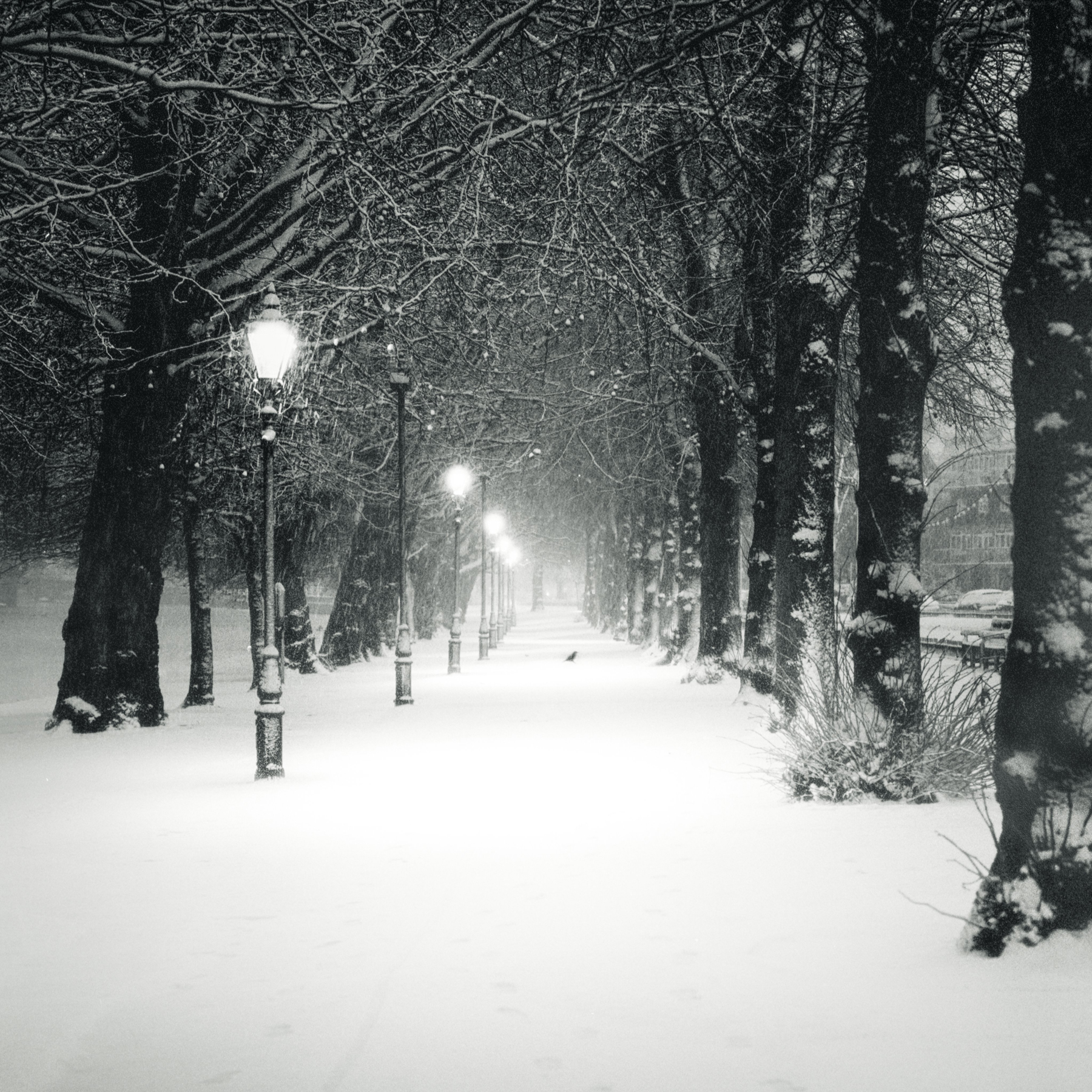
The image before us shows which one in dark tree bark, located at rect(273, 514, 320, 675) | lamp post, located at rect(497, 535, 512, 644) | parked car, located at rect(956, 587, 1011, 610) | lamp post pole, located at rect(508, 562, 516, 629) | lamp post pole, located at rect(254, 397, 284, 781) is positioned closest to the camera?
lamp post pole, located at rect(254, 397, 284, 781)

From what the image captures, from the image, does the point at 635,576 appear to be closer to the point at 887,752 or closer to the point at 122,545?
the point at 122,545

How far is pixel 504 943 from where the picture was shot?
5547 millimetres

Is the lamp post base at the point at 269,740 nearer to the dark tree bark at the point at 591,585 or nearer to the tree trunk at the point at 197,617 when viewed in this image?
the tree trunk at the point at 197,617

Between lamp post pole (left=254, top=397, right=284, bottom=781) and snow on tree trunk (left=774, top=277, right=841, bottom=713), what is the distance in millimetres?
5781

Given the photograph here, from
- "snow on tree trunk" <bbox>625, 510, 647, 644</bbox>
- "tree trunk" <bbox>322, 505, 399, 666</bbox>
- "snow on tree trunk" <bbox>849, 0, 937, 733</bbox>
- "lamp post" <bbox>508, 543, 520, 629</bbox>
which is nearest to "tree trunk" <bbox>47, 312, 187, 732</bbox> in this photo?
"snow on tree trunk" <bbox>849, 0, 937, 733</bbox>

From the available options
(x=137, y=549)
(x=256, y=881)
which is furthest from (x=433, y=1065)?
(x=137, y=549)

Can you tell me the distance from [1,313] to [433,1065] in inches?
399

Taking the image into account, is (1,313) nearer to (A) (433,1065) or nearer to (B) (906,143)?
(B) (906,143)

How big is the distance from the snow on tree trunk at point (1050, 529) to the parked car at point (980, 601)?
60.8m

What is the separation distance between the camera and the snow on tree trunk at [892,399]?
29.4 feet

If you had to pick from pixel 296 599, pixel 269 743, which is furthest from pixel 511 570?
pixel 269 743

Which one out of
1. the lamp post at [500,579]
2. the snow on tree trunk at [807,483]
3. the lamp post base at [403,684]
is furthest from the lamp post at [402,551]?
the lamp post at [500,579]

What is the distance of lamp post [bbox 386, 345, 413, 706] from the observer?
63.5 ft

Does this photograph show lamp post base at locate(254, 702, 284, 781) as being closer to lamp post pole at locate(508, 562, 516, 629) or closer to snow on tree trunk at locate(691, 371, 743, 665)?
snow on tree trunk at locate(691, 371, 743, 665)
